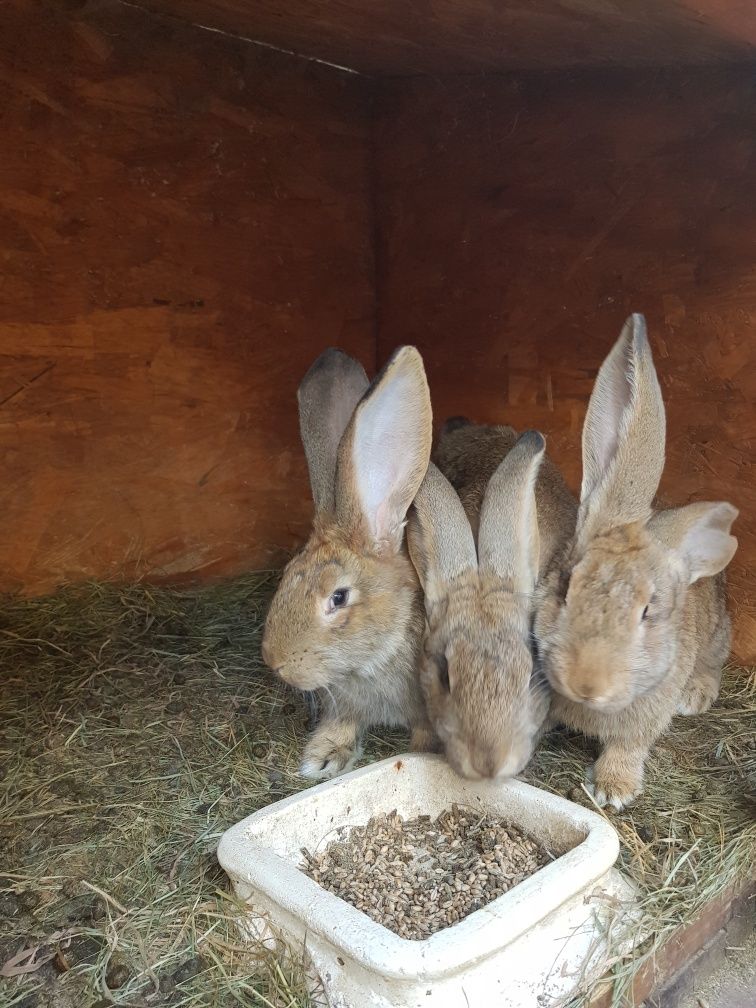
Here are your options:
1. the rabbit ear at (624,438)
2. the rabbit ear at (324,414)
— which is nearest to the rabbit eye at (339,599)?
the rabbit ear at (324,414)

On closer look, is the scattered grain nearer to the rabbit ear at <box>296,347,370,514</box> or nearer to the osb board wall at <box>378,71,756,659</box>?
the rabbit ear at <box>296,347,370,514</box>

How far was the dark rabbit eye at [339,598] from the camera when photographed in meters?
2.54

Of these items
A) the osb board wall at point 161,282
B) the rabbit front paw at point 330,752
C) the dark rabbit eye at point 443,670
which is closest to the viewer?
the dark rabbit eye at point 443,670

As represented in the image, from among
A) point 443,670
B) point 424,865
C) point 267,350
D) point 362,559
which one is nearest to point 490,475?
point 362,559

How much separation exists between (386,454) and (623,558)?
0.78 m

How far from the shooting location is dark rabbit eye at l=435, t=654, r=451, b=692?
2361 millimetres

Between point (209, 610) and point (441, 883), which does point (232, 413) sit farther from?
point (441, 883)

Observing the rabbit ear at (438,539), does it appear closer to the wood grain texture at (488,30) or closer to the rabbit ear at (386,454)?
the rabbit ear at (386,454)

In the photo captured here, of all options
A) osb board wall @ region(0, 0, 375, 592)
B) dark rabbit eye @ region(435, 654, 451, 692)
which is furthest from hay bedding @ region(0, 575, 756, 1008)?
dark rabbit eye @ region(435, 654, 451, 692)

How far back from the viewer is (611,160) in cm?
324

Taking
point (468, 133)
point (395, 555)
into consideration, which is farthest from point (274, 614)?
point (468, 133)

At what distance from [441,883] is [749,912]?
3.11 feet

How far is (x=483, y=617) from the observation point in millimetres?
2365

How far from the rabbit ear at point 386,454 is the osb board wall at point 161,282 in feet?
5.03
